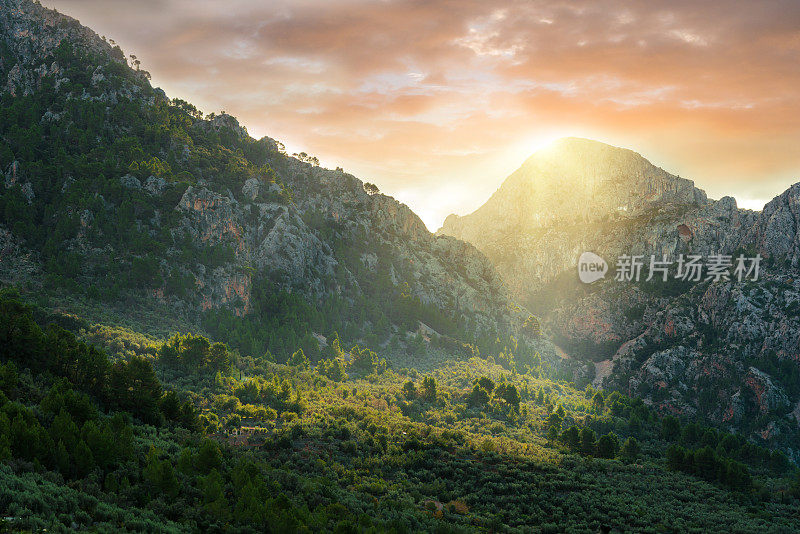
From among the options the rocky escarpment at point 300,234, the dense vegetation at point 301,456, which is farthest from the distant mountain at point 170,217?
the dense vegetation at point 301,456

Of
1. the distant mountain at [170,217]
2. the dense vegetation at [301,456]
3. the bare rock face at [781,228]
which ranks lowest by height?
the dense vegetation at [301,456]

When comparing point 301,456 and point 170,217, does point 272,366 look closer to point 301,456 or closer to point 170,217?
point 301,456

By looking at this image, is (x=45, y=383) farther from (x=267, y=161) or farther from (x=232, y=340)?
(x=267, y=161)

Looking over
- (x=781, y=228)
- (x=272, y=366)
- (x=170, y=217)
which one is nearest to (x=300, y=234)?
(x=170, y=217)

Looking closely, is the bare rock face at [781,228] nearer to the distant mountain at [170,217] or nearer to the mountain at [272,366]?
the mountain at [272,366]

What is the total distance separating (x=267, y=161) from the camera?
186 m

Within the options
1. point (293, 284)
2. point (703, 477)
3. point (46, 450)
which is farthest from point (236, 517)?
point (293, 284)

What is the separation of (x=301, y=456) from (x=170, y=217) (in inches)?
3555

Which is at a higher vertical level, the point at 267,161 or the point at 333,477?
the point at 267,161

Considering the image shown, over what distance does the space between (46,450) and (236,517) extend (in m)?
13.9

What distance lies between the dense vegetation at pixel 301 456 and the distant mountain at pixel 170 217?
959 inches

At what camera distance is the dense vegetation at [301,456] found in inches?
1329

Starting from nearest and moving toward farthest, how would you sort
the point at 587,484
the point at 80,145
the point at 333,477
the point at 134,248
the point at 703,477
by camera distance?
1. the point at 333,477
2. the point at 587,484
3. the point at 703,477
4. the point at 134,248
5. the point at 80,145

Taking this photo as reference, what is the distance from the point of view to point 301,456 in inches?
2406
